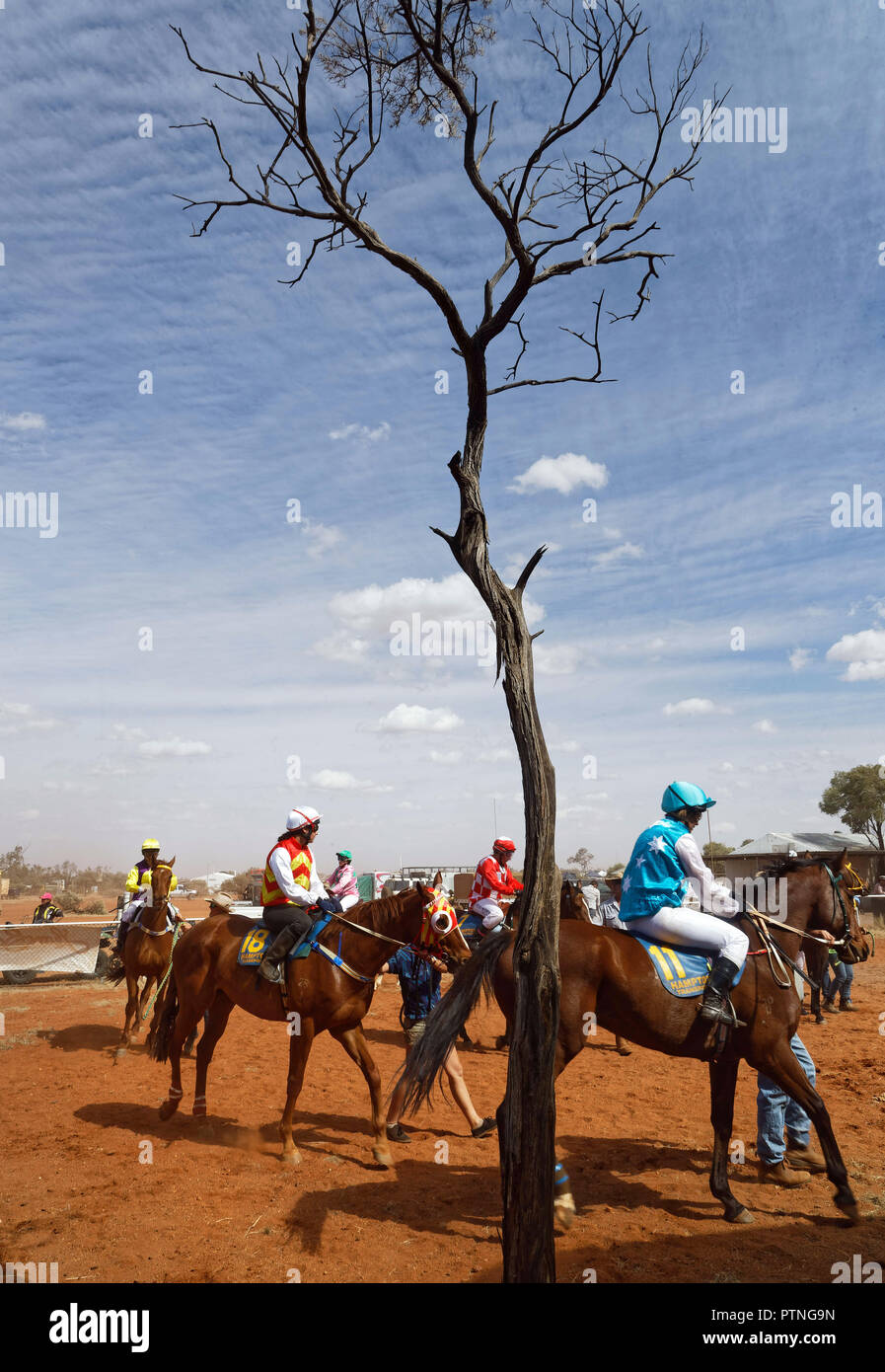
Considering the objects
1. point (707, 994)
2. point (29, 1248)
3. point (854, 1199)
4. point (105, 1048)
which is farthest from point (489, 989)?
point (105, 1048)

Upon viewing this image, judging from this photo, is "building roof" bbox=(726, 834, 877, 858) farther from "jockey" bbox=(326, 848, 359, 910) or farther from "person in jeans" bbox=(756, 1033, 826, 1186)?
"person in jeans" bbox=(756, 1033, 826, 1186)

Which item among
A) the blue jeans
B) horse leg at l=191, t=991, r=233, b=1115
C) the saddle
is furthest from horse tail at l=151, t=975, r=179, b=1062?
the blue jeans

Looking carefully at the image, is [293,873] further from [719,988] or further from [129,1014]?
[129,1014]

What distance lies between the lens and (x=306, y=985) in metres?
7.27

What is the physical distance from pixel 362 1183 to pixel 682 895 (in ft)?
10.7

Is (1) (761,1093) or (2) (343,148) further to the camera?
(1) (761,1093)

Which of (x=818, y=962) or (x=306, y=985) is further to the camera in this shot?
(x=818, y=962)

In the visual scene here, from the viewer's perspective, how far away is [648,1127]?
7.65 meters

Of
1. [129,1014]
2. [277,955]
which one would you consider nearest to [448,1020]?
[277,955]

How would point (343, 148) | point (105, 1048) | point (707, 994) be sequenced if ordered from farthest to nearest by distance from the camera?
point (105, 1048) < point (707, 994) < point (343, 148)

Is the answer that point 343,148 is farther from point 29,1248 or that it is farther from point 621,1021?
point 29,1248

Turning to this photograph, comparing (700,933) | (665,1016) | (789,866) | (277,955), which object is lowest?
(665,1016)

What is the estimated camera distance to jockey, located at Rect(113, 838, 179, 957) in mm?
11148
